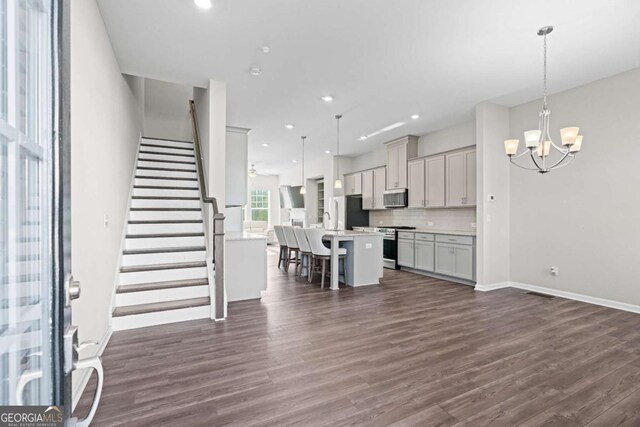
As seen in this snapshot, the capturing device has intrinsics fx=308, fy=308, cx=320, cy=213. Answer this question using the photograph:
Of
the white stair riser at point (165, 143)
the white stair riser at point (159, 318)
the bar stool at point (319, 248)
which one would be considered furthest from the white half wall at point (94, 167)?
the bar stool at point (319, 248)

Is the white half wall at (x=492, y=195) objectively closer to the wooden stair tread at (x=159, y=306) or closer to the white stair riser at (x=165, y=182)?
the wooden stair tread at (x=159, y=306)

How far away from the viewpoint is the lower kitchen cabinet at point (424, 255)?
5.95 meters

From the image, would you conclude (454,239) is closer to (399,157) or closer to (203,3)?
(399,157)

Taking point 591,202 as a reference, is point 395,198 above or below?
above

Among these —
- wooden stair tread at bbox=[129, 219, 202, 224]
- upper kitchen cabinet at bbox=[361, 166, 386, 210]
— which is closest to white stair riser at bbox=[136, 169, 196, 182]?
wooden stair tread at bbox=[129, 219, 202, 224]

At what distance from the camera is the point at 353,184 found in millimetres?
8828

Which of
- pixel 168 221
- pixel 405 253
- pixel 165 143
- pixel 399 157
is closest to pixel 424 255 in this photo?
pixel 405 253

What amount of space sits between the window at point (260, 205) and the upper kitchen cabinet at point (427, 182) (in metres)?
7.54

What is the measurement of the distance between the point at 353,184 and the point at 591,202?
5422 mm

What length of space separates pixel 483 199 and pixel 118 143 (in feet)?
17.0

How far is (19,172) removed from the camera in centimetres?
64

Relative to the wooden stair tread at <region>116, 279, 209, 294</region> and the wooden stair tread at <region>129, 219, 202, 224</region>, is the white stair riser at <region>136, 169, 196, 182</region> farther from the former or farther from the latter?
the wooden stair tread at <region>116, 279, 209, 294</region>

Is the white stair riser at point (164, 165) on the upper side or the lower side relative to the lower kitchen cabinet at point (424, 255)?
upper

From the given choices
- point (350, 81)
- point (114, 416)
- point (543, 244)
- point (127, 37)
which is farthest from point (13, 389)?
point (543, 244)
